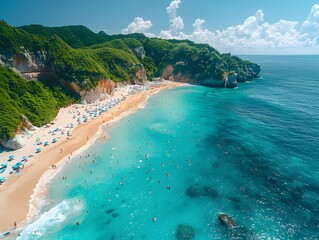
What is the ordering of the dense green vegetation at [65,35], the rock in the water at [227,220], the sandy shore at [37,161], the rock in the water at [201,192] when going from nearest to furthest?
the rock in the water at [227,220] < the sandy shore at [37,161] < the rock in the water at [201,192] < the dense green vegetation at [65,35]

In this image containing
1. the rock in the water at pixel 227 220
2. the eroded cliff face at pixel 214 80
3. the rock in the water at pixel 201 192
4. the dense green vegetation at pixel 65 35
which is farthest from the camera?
the dense green vegetation at pixel 65 35

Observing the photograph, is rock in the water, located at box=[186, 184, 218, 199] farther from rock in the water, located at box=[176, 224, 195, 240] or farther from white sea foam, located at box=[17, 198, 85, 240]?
white sea foam, located at box=[17, 198, 85, 240]

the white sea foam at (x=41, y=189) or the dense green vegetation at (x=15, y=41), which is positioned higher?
the dense green vegetation at (x=15, y=41)

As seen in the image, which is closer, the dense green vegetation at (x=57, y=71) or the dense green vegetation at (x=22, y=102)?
the dense green vegetation at (x=22, y=102)

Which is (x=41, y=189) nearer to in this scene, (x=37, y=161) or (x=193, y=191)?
(x=37, y=161)

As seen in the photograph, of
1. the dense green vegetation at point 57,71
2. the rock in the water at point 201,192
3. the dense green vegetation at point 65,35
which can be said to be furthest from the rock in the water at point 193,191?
the dense green vegetation at point 65,35

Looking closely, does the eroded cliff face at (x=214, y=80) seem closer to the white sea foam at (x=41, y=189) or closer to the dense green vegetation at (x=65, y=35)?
the dense green vegetation at (x=65, y=35)

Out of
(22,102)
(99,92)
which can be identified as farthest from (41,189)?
(99,92)
